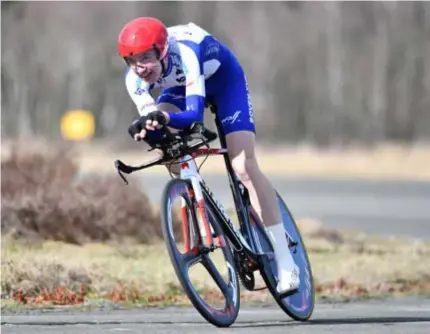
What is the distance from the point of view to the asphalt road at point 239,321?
27.4ft

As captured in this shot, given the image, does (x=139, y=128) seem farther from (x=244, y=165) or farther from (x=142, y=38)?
(x=244, y=165)

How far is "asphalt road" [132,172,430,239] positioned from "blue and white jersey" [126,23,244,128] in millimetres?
6401

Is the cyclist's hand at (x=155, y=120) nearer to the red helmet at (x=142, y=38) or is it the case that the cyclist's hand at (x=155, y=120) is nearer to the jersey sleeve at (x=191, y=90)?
the jersey sleeve at (x=191, y=90)

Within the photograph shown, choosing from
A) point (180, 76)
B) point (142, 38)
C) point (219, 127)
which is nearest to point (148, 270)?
point (219, 127)

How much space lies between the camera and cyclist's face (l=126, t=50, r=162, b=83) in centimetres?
795

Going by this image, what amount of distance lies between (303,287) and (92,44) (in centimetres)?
6192

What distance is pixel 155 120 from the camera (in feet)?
25.3

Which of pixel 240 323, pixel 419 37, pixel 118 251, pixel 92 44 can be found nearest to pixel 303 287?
pixel 240 323

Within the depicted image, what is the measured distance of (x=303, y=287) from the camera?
9.24m

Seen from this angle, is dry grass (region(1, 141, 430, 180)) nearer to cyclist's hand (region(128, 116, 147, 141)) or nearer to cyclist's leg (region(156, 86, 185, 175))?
cyclist's leg (region(156, 86, 185, 175))

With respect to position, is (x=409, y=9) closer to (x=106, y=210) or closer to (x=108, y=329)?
(x=106, y=210)

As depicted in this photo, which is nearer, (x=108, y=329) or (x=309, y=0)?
(x=108, y=329)

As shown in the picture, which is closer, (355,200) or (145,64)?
(145,64)

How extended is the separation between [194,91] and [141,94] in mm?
402
